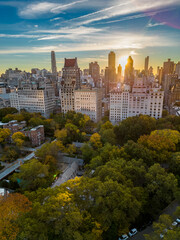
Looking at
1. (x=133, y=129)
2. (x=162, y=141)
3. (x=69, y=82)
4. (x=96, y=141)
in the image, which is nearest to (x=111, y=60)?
(x=69, y=82)

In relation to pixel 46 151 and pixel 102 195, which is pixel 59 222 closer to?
pixel 102 195

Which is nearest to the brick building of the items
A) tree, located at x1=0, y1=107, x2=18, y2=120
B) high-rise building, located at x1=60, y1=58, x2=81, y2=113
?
tree, located at x1=0, y1=107, x2=18, y2=120

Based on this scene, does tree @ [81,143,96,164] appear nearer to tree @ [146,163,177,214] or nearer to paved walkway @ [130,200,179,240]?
tree @ [146,163,177,214]

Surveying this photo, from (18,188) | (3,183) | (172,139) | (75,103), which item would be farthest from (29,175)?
(75,103)

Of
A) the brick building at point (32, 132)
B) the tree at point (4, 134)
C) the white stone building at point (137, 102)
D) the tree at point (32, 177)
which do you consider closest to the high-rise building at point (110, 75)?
the white stone building at point (137, 102)

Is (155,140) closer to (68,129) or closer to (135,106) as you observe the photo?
(68,129)

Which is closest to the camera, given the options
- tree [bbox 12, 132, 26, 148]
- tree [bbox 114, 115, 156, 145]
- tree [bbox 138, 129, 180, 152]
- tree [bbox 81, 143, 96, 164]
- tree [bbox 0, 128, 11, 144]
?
tree [bbox 138, 129, 180, 152]
